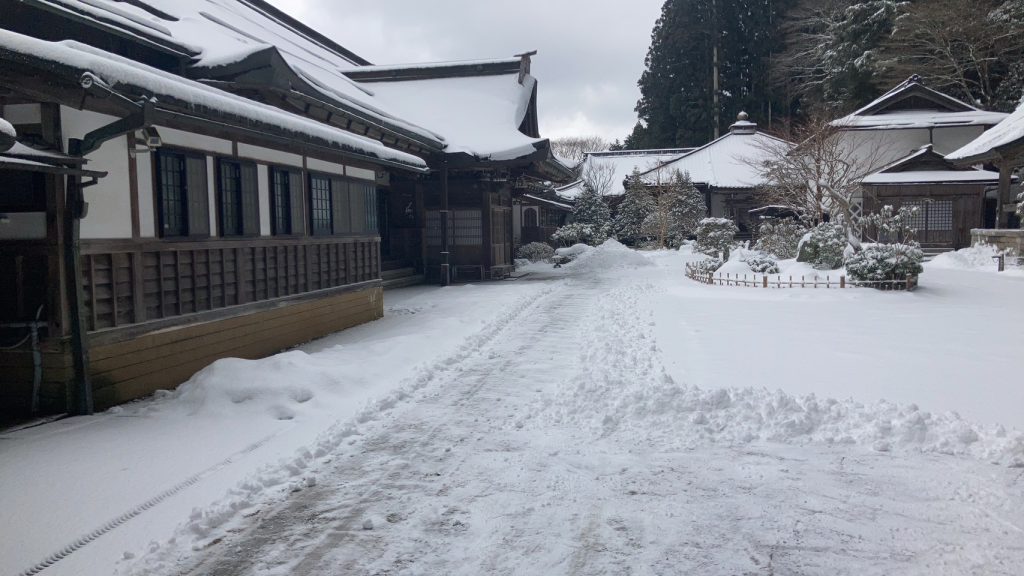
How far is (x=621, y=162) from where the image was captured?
142 ft

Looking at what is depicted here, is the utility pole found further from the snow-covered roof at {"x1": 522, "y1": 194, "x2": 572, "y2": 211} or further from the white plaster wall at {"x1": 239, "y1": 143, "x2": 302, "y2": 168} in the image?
the white plaster wall at {"x1": 239, "y1": 143, "x2": 302, "y2": 168}

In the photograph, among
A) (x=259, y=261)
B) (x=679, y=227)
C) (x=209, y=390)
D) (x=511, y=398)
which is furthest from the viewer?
(x=679, y=227)

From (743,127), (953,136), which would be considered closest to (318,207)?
(953,136)

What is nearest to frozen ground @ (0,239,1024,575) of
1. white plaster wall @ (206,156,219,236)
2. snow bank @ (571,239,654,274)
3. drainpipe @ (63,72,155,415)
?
drainpipe @ (63,72,155,415)

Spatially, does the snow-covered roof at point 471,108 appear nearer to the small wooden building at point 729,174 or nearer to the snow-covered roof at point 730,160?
the snow-covered roof at point 730,160

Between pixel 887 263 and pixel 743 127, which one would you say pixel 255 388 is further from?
pixel 743 127

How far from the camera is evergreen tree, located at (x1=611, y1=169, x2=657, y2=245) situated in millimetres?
35188

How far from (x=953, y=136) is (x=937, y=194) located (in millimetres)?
7050

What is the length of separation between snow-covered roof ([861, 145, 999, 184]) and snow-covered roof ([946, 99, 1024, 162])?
497cm

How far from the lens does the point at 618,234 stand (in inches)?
1425

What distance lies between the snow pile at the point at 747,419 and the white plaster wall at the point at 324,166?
18.2 ft

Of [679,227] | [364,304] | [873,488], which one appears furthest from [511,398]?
[679,227]

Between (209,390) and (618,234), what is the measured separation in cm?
3148

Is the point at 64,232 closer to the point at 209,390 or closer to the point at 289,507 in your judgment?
the point at 209,390
